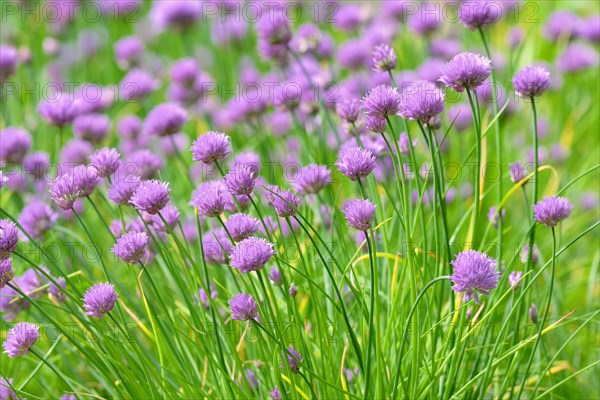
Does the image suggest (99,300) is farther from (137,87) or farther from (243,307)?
(137,87)

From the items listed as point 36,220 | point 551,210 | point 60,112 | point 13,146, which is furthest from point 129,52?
point 551,210

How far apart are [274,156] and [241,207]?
113cm

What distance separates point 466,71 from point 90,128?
1.42 m

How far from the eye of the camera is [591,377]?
1904 mm

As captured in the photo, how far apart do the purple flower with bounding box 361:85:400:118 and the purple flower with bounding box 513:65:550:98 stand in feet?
0.87

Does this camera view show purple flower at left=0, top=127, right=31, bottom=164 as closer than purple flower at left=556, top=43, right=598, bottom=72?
Yes

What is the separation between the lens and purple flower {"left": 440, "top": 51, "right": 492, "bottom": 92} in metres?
1.40

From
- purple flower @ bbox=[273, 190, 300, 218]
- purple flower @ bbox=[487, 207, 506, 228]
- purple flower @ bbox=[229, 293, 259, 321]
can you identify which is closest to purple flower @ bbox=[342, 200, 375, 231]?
purple flower @ bbox=[273, 190, 300, 218]

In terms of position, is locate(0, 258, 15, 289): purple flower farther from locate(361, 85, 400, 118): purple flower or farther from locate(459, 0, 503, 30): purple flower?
locate(459, 0, 503, 30): purple flower

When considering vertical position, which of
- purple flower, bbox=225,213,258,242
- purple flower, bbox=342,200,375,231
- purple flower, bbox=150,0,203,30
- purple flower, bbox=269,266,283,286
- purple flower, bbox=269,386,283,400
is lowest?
purple flower, bbox=269,386,283,400

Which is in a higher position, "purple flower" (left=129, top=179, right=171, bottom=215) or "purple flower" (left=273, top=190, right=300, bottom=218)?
"purple flower" (left=273, top=190, right=300, bottom=218)

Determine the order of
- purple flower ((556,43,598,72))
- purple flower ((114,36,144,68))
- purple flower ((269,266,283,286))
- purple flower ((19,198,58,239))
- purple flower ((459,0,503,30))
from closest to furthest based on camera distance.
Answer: purple flower ((269,266,283,286))
purple flower ((459,0,503,30))
purple flower ((19,198,58,239))
purple flower ((556,43,598,72))
purple flower ((114,36,144,68))

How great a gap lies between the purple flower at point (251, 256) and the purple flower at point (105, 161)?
0.49 meters

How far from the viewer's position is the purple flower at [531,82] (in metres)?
1.51
